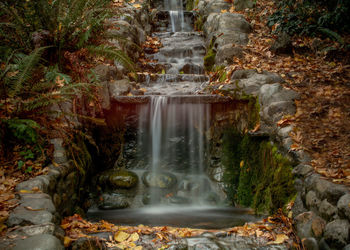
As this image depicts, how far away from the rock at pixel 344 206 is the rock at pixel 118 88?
379 cm

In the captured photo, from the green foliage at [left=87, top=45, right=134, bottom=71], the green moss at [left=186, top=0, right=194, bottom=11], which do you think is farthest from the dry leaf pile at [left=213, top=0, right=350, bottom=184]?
the green moss at [left=186, top=0, right=194, bottom=11]

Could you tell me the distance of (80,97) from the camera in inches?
164

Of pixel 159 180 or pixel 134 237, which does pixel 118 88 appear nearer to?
pixel 159 180

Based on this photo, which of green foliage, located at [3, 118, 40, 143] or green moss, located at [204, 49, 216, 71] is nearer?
green foliage, located at [3, 118, 40, 143]

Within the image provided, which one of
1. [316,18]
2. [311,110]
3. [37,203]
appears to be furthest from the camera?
[316,18]

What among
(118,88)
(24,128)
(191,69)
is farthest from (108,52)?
(191,69)

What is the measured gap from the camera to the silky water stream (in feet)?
13.3

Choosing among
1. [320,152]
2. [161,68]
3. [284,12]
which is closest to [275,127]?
[320,152]

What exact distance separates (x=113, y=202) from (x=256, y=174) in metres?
2.47

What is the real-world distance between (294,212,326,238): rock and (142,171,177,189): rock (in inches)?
96.6

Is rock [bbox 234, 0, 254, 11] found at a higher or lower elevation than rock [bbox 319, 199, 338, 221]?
higher

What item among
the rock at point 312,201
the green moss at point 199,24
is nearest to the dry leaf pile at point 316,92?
the rock at point 312,201

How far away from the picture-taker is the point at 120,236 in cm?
270

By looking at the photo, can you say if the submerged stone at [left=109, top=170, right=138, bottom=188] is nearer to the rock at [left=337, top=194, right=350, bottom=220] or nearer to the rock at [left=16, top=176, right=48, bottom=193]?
the rock at [left=16, top=176, right=48, bottom=193]
